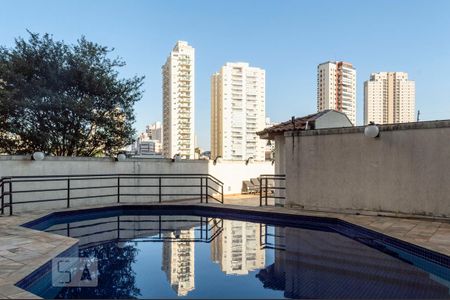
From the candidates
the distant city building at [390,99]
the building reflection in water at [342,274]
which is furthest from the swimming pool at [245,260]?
the distant city building at [390,99]

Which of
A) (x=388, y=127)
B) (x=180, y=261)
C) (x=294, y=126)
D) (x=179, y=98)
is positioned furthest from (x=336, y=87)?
(x=180, y=261)

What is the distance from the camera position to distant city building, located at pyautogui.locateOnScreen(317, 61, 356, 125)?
24562mm

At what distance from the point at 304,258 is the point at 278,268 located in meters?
0.64

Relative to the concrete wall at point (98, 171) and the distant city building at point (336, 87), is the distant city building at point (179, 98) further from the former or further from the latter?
the concrete wall at point (98, 171)

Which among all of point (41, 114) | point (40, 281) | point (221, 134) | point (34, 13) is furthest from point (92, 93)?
point (221, 134)

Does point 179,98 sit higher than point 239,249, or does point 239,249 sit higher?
point 179,98

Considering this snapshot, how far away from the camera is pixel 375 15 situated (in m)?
12.1

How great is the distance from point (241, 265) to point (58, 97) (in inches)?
375

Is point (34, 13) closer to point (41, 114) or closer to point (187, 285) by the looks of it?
point (41, 114)

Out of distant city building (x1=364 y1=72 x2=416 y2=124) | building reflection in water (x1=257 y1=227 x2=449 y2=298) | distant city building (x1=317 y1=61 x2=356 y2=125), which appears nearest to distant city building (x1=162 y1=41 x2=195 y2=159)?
distant city building (x1=317 y1=61 x2=356 y2=125)

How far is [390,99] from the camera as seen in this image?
2077 cm

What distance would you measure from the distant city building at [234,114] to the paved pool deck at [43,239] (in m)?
39.0

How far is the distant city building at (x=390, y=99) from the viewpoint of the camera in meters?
20.6

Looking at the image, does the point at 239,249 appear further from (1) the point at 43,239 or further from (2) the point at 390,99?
(2) the point at 390,99
